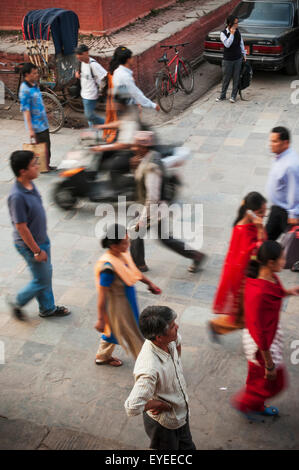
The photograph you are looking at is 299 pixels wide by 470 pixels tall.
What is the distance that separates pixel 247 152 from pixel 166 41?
Result: 4.16 metres

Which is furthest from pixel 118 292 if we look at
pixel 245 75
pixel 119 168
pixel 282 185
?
pixel 245 75

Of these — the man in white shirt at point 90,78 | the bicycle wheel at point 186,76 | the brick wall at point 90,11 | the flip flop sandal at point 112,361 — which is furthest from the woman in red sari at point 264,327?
the brick wall at point 90,11

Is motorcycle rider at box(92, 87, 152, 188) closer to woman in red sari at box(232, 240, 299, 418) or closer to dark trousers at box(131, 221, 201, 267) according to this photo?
dark trousers at box(131, 221, 201, 267)

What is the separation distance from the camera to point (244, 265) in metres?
4.34

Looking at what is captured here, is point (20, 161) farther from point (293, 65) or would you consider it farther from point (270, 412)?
point (293, 65)

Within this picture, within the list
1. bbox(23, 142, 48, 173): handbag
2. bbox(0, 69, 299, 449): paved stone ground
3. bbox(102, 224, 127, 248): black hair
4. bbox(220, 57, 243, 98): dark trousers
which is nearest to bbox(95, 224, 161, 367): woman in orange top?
bbox(102, 224, 127, 248): black hair

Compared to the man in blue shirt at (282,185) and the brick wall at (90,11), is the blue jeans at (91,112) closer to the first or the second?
the brick wall at (90,11)

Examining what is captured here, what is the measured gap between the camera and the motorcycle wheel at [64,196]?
23.4ft

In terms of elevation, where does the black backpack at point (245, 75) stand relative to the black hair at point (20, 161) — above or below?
below

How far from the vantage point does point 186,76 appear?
449 inches

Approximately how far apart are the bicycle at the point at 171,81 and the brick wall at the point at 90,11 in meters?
1.41

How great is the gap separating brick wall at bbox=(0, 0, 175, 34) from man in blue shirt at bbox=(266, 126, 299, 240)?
7.47 metres
